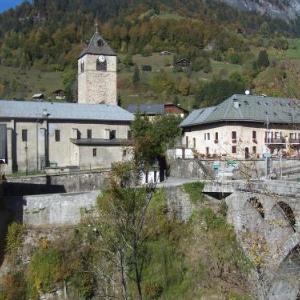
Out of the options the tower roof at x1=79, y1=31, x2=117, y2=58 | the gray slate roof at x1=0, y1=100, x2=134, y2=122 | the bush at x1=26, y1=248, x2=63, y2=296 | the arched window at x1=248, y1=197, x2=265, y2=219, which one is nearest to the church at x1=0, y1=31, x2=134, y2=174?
the gray slate roof at x1=0, y1=100, x2=134, y2=122

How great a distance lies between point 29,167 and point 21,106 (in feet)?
20.7

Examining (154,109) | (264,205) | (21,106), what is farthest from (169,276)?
(154,109)

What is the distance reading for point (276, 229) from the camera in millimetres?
25266

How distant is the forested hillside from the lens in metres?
108

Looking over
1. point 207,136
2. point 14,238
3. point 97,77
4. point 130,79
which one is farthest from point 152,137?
point 130,79

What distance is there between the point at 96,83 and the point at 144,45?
8161 cm

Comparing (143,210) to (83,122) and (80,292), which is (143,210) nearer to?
(80,292)

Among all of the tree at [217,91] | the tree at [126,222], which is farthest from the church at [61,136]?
the tree at [217,91]

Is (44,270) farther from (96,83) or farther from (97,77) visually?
(97,77)

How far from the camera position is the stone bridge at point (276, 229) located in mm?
21219

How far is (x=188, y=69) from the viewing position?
413 feet

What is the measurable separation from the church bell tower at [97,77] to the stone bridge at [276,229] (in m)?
39.6

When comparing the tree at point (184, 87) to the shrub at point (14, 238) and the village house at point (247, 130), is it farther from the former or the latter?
the shrub at point (14, 238)

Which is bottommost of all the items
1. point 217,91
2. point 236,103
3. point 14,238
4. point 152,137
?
point 14,238
